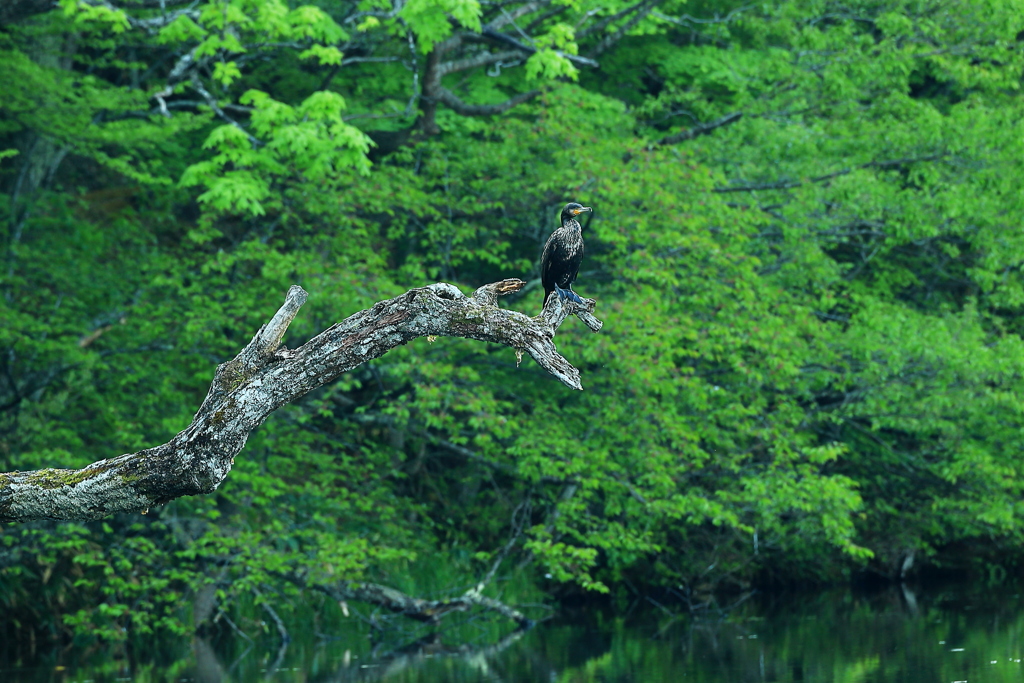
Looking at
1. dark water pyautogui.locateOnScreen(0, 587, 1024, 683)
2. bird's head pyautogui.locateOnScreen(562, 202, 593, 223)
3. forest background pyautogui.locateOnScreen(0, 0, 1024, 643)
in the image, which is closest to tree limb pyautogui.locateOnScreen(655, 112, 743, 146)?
forest background pyautogui.locateOnScreen(0, 0, 1024, 643)

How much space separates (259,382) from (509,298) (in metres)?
8.48

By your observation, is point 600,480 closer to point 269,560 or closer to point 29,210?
point 269,560

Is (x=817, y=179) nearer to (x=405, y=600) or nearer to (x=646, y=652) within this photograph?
(x=646, y=652)

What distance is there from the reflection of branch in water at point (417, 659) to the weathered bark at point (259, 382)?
5.89 meters

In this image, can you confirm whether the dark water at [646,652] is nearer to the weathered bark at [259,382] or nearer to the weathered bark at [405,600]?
the weathered bark at [405,600]

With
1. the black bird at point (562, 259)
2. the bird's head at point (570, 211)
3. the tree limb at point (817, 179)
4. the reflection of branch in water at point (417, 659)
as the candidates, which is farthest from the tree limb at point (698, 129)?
the black bird at point (562, 259)

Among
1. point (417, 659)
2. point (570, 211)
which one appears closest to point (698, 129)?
point (417, 659)

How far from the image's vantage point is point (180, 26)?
11.2 metres

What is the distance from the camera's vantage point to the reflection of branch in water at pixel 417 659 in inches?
408

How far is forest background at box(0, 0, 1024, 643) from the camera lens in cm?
1131

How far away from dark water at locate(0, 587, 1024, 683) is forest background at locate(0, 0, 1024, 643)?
56 cm

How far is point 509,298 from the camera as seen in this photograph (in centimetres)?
1297

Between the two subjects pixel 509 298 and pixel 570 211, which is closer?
pixel 570 211

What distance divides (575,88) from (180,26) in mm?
4626
